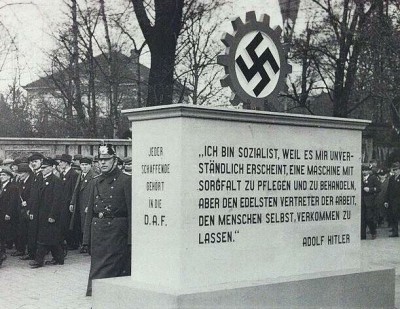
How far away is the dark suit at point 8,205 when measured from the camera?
14.9 m

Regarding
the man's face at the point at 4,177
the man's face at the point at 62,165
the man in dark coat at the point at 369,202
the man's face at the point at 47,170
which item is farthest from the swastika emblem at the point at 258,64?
the man in dark coat at the point at 369,202

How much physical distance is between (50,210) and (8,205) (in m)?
1.87

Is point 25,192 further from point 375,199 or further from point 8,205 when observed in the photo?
point 375,199

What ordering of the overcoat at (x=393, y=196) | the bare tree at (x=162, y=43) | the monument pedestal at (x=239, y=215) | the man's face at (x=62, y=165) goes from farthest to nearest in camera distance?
the overcoat at (x=393, y=196) → the bare tree at (x=162, y=43) → the man's face at (x=62, y=165) → the monument pedestal at (x=239, y=215)

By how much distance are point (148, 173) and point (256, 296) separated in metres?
1.47

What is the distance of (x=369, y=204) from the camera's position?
19750mm

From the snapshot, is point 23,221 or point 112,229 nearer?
point 112,229

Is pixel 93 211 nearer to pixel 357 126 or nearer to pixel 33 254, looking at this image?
pixel 357 126

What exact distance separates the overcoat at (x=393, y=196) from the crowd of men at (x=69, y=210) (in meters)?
8.61

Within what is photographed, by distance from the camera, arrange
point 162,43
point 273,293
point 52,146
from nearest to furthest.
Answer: point 273,293 < point 162,43 < point 52,146

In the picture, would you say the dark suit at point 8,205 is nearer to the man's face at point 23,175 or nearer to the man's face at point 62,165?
the man's face at point 23,175

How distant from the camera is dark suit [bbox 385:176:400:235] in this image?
20.1 meters

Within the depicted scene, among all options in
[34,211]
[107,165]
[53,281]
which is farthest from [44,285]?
[34,211]

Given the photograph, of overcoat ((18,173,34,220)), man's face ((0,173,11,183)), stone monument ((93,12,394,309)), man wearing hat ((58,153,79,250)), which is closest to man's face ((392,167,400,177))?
man wearing hat ((58,153,79,250))
